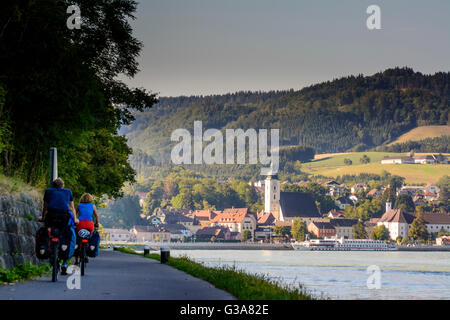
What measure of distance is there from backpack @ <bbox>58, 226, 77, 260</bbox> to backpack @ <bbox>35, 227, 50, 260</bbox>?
0.46 m

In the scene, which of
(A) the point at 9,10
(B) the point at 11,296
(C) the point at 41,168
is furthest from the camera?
(C) the point at 41,168

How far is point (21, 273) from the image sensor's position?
630 inches

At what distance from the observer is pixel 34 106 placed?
23828 millimetres

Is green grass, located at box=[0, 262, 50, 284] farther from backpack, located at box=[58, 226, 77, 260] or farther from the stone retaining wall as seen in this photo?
backpack, located at box=[58, 226, 77, 260]

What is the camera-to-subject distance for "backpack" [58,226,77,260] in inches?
627

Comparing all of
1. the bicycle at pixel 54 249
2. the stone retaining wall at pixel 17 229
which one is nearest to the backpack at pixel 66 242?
the bicycle at pixel 54 249

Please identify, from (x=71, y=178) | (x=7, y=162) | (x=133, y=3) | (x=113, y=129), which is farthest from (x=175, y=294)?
(x=113, y=129)

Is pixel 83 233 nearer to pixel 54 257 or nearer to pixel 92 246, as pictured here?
pixel 92 246

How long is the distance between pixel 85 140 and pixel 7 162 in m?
6.88

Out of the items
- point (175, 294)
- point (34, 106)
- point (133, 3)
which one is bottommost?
point (175, 294)

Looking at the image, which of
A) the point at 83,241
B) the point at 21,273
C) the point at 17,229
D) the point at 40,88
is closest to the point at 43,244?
the point at 21,273

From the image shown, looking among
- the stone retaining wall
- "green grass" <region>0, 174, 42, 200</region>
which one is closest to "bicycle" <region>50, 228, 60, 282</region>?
the stone retaining wall
